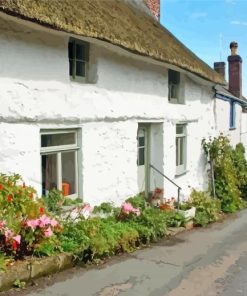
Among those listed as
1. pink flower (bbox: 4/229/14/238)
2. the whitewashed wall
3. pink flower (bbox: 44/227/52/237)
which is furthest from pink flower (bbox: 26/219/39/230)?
the whitewashed wall

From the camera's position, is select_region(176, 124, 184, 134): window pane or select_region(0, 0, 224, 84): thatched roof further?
select_region(176, 124, 184, 134): window pane

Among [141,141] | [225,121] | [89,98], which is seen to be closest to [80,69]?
[89,98]

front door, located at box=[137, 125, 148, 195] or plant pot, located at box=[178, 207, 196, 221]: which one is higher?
front door, located at box=[137, 125, 148, 195]

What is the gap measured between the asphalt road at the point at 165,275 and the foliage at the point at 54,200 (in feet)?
3.87

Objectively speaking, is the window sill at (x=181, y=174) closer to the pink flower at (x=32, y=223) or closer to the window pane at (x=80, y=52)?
Result: the window pane at (x=80, y=52)

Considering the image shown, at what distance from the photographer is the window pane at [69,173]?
7.21 metres

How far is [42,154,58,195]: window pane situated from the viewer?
22.4 feet

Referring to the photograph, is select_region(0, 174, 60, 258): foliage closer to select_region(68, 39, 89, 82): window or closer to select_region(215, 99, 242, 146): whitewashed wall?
select_region(68, 39, 89, 82): window

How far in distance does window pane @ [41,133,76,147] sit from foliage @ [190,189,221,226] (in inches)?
171

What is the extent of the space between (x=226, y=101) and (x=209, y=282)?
37.1ft

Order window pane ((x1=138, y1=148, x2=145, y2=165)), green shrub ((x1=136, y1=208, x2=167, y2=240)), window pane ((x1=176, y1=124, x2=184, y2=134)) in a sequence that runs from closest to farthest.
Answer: green shrub ((x1=136, y1=208, x2=167, y2=240)) < window pane ((x1=138, y1=148, x2=145, y2=165)) < window pane ((x1=176, y1=124, x2=184, y2=134))

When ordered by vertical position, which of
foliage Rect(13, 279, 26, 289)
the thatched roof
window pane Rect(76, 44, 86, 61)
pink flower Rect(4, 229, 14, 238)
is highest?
the thatched roof

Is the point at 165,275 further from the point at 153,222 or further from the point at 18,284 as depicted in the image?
the point at 18,284

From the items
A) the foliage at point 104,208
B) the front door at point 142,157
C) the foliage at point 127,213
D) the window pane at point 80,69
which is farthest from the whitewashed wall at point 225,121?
the window pane at point 80,69
